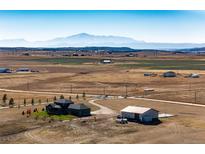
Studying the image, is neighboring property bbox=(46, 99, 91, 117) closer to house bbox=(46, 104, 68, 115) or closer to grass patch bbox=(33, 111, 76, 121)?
house bbox=(46, 104, 68, 115)

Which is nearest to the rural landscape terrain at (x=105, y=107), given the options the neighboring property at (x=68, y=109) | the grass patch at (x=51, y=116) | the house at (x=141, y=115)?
the grass patch at (x=51, y=116)

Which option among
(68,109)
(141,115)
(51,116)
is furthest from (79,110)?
(141,115)

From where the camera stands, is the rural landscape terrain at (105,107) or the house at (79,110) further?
the house at (79,110)

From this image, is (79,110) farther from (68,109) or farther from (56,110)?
(56,110)

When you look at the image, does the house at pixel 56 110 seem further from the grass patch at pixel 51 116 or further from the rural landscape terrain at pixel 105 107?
the rural landscape terrain at pixel 105 107

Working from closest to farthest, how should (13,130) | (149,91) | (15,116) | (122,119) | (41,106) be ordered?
(13,130), (122,119), (15,116), (41,106), (149,91)

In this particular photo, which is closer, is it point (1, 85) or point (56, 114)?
point (56, 114)

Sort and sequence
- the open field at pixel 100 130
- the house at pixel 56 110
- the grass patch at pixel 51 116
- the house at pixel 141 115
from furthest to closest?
the house at pixel 56 110 → the grass patch at pixel 51 116 → the house at pixel 141 115 → the open field at pixel 100 130

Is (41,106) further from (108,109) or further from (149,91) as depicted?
(149,91)

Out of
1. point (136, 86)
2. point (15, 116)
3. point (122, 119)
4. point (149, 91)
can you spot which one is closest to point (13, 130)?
point (15, 116)
